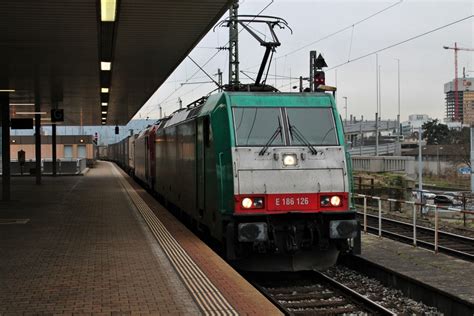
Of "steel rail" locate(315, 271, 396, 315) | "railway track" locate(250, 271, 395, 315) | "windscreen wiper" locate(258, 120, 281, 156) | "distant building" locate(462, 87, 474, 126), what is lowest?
"railway track" locate(250, 271, 395, 315)

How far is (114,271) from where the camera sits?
7938mm

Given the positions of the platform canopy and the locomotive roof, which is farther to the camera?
the platform canopy

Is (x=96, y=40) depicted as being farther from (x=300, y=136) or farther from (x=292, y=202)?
(x=292, y=202)

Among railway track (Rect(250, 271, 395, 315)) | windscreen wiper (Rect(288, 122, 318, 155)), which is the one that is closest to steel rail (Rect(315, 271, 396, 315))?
railway track (Rect(250, 271, 395, 315))

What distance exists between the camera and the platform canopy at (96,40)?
385 inches

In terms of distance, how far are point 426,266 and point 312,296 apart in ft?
7.59

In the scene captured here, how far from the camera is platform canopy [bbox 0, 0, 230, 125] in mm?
9773

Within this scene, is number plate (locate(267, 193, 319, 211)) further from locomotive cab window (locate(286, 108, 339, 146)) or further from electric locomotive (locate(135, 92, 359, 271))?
locomotive cab window (locate(286, 108, 339, 146))

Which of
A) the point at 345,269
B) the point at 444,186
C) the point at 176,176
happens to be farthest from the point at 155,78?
the point at 444,186

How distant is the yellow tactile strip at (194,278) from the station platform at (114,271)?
11mm

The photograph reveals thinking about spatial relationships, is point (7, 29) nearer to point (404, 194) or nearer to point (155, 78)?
point (155, 78)

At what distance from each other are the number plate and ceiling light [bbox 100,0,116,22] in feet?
13.5

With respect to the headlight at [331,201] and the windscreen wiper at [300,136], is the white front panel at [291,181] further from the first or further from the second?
the windscreen wiper at [300,136]

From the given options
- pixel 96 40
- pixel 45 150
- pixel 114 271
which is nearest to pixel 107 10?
pixel 96 40
